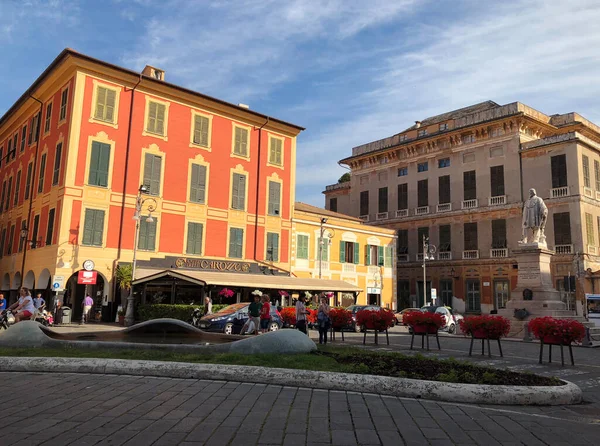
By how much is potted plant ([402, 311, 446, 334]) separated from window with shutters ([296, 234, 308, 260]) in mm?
20636

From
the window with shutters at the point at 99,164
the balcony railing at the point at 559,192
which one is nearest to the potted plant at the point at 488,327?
the window with shutters at the point at 99,164

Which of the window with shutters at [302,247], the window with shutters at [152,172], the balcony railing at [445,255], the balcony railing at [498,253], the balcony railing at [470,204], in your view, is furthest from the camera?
the balcony railing at [445,255]

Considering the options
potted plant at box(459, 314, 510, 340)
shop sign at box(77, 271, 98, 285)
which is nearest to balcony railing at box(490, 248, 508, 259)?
potted plant at box(459, 314, 510, 340)

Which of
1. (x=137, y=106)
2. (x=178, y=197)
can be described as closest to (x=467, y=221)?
(x=178, y=197)

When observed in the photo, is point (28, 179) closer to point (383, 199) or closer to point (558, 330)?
point (558, 330)

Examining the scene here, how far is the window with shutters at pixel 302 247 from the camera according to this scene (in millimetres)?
35375

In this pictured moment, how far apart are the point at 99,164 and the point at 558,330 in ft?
78.5

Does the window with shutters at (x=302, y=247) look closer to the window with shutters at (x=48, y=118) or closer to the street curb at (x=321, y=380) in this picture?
the window with shutters at (x=48, y=118)

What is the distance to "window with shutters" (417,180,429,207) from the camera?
45.4 metres

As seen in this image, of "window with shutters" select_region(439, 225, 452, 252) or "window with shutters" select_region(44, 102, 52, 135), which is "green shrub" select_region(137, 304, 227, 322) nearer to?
"window with shutters" select_region(44, 102, 52, 135)

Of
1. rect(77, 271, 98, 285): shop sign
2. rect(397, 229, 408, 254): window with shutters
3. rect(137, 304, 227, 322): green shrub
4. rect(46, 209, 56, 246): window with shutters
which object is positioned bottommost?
rect(137, 304, 227, 322): green shrub

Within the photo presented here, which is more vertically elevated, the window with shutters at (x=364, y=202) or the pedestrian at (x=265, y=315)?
the window with shutters at (x=364, y=202)

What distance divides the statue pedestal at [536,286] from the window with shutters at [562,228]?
16.5 metres

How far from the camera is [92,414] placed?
17.5 ft
